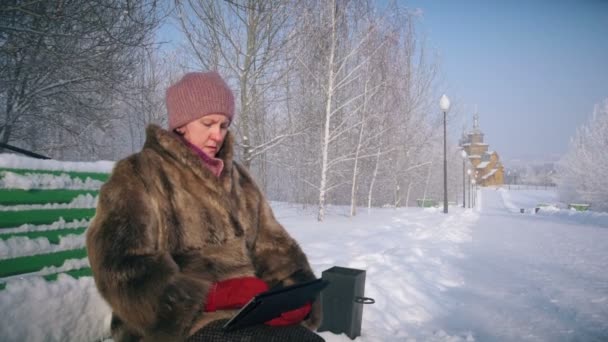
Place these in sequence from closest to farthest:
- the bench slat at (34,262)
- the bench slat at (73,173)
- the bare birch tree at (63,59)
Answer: the bench slat at (34,262) → the bench slat at (73,173) → the bare birch tree at (63,59)

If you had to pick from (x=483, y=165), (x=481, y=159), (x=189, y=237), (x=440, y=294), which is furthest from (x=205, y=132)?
(x=481, y=159)

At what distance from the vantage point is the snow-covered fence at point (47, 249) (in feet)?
8.02

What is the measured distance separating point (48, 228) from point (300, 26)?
32.4 ft

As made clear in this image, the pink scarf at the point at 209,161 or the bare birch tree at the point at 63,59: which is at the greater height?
the bare birch tree at the point at 63,59

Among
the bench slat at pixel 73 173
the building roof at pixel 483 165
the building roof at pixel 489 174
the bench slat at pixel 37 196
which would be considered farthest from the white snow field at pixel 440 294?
the building roof at pixel 489 174

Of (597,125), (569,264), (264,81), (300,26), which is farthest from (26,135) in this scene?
(597,125)

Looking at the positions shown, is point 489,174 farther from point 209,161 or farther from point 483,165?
point 209,161

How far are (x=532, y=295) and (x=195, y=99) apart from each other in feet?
17.4

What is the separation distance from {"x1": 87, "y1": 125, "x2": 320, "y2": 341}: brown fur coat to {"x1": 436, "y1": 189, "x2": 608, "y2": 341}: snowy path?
294 cm

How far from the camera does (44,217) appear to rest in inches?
108

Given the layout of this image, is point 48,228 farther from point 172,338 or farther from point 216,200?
point 172,338

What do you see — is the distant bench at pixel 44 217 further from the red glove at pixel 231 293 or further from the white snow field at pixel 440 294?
the red glove at pixel 231 293

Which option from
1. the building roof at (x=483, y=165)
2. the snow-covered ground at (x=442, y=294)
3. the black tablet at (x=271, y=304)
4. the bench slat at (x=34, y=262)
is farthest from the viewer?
the building roof at (x=483, y=165)

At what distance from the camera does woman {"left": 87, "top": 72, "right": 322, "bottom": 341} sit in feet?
5.48
